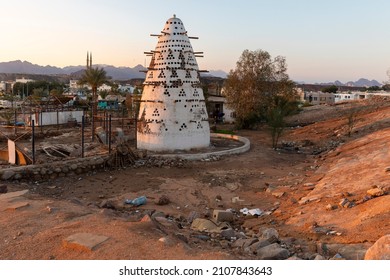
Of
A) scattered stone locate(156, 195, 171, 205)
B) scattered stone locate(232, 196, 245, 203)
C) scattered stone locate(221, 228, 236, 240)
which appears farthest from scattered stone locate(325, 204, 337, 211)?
scattered stone locate(156, 195, 171, 205)

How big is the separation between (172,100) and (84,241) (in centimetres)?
1294

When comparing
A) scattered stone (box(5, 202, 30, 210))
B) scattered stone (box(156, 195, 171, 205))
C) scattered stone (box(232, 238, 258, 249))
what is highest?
scattered stone (box(5, 202, 30, 210))

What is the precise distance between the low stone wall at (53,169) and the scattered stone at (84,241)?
706 centimetres

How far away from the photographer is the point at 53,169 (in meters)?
12.2

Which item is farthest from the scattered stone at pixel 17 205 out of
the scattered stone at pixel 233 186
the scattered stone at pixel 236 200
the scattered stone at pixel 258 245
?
the scattered stone at pixel 233 186

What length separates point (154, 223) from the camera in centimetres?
632

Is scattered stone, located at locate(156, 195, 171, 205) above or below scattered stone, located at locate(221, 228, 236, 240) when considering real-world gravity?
below

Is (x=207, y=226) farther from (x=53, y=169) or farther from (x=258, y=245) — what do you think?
(x=53, y=169)

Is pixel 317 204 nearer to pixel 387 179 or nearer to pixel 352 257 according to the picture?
pixel 387 179

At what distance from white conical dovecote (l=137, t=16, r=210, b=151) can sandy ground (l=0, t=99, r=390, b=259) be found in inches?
104

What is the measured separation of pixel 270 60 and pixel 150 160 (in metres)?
18.5

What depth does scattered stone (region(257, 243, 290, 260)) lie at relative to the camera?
527 cm

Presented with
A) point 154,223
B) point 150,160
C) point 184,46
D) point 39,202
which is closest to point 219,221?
point 154,223

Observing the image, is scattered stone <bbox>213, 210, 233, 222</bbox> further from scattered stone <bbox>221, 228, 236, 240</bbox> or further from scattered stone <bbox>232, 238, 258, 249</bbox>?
scattered stone <bbox>232, 238, 258, 249</bbox>
